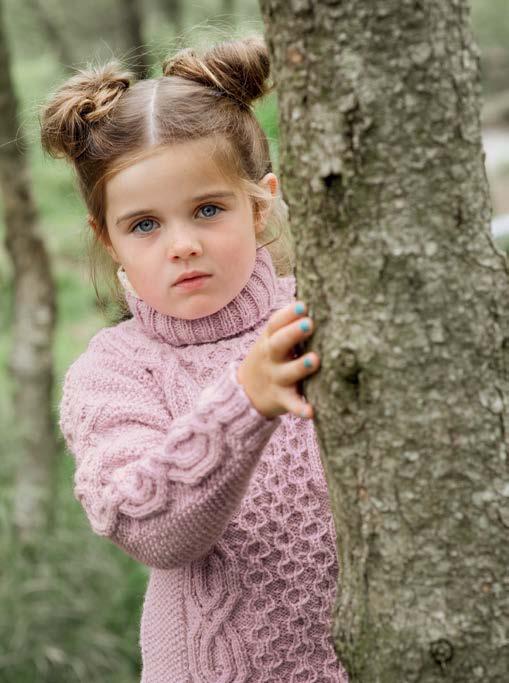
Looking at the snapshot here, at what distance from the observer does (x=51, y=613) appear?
12.8 feet

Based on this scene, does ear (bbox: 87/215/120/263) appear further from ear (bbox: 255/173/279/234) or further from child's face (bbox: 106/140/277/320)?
ear (bbox: 255/173/279/234)

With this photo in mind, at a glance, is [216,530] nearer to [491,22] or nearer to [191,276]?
[191,276]

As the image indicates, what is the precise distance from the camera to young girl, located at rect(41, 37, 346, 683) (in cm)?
167

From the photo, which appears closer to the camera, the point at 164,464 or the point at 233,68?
the point at 164,464

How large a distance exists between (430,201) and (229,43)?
3.20 feet

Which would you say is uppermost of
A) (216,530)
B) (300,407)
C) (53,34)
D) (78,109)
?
(53,34)

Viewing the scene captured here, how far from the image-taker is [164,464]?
1.42 m

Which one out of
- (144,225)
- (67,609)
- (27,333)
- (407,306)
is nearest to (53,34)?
(27,333)

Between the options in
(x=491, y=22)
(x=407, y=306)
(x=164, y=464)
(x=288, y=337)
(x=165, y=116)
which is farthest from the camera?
(x=491, y=22)

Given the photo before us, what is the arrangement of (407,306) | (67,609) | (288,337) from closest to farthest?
1. (407,306)
2. (288,337)
3. (67,609)

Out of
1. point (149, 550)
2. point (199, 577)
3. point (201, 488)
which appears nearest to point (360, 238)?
point (201, 488)

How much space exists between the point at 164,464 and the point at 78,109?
835 mm

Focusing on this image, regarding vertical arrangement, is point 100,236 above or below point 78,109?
below

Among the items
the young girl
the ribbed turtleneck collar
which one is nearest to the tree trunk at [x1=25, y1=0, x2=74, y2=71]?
the young girl
